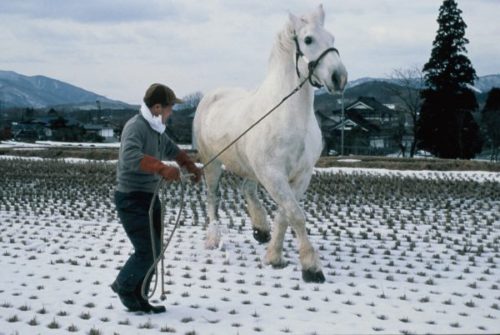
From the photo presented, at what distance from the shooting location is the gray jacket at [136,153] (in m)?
5.35

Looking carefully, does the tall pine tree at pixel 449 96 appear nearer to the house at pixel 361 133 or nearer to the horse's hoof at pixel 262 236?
the house at pixel 361 133

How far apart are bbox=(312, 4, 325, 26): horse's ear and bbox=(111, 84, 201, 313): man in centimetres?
187

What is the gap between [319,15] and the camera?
669cm

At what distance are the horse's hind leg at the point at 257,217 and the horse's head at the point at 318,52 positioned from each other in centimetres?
241

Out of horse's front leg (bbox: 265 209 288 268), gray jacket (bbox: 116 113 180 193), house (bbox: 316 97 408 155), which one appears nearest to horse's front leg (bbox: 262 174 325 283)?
horse's front leg (bbox: 265 209 288 268)

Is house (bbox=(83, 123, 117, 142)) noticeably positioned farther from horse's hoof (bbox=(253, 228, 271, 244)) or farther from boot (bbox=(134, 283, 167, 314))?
boot (bbox=(134, 283, 167, 314))

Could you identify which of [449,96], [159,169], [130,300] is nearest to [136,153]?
[159,169]

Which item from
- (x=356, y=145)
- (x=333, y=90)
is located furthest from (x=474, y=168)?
(x=356, y=145)

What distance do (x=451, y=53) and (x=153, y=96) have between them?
1609 inches

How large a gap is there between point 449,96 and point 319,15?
Result: 38212 mm

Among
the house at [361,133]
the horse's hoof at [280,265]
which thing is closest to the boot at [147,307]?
the horse's hoof at [280,265]

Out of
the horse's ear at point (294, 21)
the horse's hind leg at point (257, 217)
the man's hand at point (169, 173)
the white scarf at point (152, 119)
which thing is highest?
the horse's ear at point (294, 21)

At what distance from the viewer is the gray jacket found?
535 centimetres

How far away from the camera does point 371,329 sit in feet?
16.3
